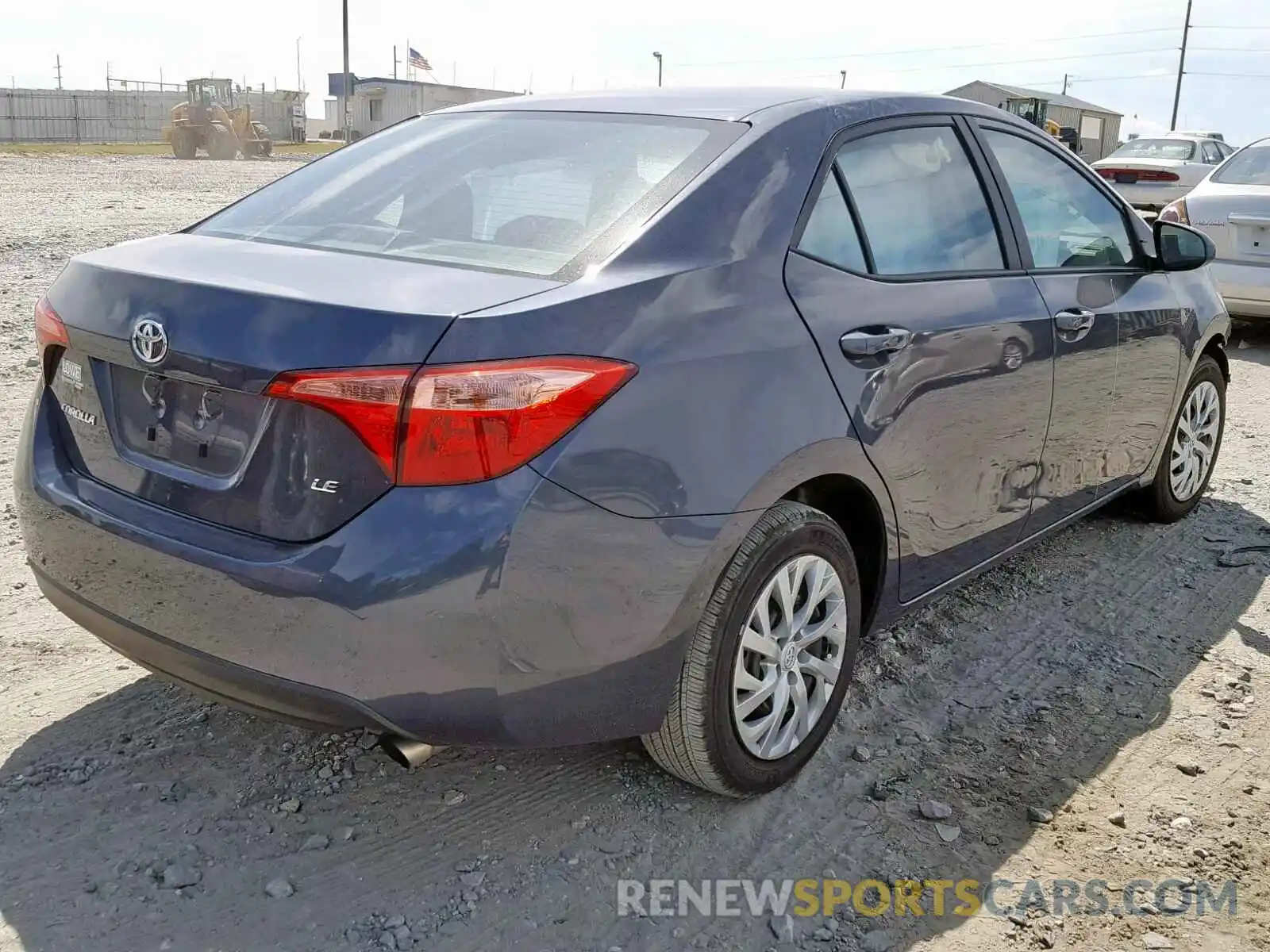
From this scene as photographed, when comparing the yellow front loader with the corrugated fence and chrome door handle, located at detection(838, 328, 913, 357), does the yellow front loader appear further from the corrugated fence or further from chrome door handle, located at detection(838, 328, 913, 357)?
chrome door handle, located at detection(838, 328, 913, 357)

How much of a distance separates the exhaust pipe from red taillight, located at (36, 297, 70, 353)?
114cm

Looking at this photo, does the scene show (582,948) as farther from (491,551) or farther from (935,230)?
(935,230)

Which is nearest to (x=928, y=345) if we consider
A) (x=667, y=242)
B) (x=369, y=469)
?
(x=667, y=242)

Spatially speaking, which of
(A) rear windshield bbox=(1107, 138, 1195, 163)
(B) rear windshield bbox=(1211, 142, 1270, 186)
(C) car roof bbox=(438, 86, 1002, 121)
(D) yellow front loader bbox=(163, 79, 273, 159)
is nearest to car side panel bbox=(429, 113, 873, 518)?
(C) car roof bbox=(438, 86, 1002, 121)

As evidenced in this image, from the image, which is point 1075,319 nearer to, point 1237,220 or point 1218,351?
point 1218,351

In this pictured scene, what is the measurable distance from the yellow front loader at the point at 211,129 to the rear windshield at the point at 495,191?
34799mm

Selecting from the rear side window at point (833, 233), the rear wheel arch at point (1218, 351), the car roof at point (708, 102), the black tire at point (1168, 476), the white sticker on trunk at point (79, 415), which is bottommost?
the black tire at point (1168, 476)

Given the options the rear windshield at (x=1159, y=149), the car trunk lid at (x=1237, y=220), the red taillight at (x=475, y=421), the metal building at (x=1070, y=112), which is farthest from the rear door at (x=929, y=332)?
the metal building at (x=1070, y=112)

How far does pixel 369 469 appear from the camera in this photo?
2191 millimetres

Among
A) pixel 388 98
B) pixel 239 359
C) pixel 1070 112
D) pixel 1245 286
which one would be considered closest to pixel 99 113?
pixel 388 98

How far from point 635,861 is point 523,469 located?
1.02 meters

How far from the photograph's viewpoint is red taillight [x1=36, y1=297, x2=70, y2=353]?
8.71 feet

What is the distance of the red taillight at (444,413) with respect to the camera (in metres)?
2.15

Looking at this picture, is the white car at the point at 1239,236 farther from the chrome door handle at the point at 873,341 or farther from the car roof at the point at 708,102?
the chrome door handle at the point at 873,341
